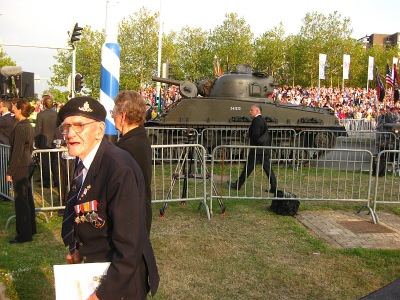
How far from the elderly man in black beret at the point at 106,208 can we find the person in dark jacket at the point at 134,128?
3.73 feet

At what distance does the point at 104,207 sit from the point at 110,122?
3180 millimetres

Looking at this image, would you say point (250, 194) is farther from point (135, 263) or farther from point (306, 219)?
point (135, 263)

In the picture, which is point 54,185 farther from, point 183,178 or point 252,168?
point 252,168

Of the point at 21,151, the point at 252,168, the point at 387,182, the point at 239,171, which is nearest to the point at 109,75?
the point at 21,151

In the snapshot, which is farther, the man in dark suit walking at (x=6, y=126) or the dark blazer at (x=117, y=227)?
the man in dark suit walking at (x=6, y=126)

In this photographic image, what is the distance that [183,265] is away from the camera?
559 centimetres

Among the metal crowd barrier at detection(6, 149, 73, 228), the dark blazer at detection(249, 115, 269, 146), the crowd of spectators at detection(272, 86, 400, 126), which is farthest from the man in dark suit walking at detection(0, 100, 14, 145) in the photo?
the crowd of spectators at detection(272, 86, 400, 126)

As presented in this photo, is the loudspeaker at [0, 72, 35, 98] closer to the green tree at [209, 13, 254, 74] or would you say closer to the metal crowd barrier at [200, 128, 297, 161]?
the metal crowd barrier at [200, 128, 297, 161]

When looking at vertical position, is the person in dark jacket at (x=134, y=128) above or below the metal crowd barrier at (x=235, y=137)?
above

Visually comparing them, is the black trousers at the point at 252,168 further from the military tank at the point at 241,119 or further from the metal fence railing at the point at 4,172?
the military tank at the point at 241,119

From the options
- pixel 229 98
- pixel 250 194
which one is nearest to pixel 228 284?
pixel 250 194

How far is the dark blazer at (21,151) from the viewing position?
247 inches

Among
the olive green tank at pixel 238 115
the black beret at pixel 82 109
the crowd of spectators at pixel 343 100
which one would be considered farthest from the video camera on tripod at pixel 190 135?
the crowd of spectators at pixel 343 100

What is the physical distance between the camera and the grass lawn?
16.0 ft
